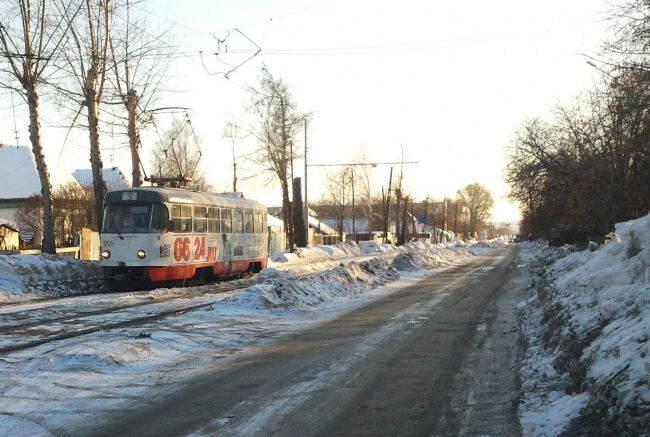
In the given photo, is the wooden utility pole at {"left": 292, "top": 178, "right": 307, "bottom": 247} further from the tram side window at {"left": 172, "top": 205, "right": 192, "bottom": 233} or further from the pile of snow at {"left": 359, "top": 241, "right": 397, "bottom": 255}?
the tram side window at {"left": 172, "top": 205, "right": 192, "bottom": 233}

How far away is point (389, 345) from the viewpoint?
9766mm

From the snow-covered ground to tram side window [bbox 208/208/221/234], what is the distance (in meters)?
3.67

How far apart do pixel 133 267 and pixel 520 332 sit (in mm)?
11767

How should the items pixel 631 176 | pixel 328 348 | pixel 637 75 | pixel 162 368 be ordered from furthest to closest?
pixel 631 176, pixel 637 75, pixel 328 348, pixel 162 368

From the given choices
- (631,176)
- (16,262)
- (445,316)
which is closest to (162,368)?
(445,316)

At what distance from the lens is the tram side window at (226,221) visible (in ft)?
72.1

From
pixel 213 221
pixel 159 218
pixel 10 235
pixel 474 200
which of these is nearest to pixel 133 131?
pixel 213 221

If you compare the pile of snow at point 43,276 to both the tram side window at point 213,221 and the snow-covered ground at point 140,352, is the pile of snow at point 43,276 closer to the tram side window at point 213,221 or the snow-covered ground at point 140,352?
the snow-covered ground at point 140,352

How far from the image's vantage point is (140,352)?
8.61m

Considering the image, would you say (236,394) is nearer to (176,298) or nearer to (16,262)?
(176,298)

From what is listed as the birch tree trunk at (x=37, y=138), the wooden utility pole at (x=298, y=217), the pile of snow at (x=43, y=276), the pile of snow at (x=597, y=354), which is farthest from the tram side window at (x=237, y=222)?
the wooden utility pole at (x=298, y=217)

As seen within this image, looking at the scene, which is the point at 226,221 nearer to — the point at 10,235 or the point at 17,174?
the point at 10,235

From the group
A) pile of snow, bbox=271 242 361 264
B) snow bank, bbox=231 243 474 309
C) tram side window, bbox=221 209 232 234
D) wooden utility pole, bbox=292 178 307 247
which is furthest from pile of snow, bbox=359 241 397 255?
tram side window, bbox=221 209 232 234

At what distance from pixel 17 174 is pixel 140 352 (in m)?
52.5
